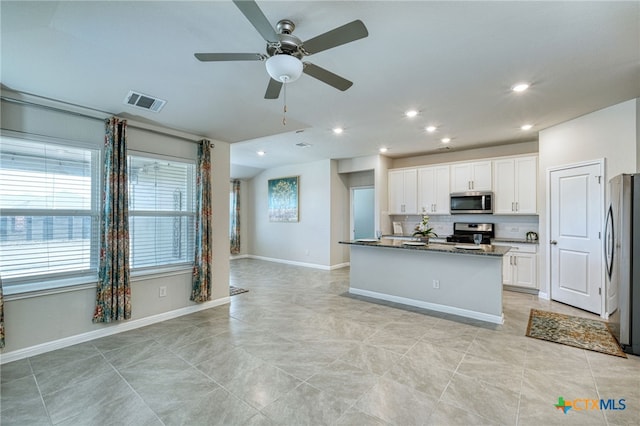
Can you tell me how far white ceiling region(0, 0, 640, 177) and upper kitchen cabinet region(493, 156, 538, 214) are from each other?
1.17 m

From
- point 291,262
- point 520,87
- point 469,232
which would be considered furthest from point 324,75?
point 291,262

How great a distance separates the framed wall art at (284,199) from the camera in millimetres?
7793

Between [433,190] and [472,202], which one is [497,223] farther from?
[433,190]

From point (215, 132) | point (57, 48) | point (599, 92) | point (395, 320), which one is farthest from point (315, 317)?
point (599, 92)

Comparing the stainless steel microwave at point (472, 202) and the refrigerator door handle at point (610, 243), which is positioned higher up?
the stainless steel microwave at point (472, 202)

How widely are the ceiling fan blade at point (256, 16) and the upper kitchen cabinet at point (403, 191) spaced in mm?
5259

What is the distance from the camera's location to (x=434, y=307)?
4.07m

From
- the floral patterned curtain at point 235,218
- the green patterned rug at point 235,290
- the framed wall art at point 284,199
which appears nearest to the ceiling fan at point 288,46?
the green patterned rug at point 235,290

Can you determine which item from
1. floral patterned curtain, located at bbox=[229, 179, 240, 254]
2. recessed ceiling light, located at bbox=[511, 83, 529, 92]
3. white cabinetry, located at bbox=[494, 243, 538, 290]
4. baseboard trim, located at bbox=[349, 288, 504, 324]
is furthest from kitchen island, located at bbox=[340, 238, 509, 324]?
floral patterned curtain, located at bbox=[229, 179, 240, 254]

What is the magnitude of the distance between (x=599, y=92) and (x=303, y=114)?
11.2ft

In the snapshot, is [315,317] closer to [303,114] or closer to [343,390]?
[343,390]

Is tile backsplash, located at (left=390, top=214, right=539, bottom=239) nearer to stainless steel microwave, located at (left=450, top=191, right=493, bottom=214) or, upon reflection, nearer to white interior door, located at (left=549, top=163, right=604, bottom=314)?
stainless steel microwave, located at (left=450, top=191, right=493, bottom=214)

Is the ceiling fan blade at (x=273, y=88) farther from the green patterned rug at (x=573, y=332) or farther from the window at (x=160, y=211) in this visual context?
the green patterned rug at (x=573, y=332)

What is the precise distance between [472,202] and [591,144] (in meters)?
1.98
